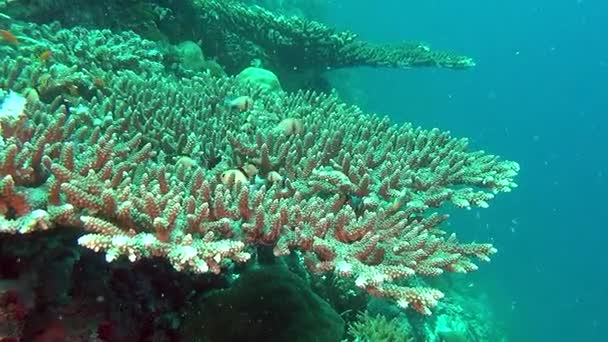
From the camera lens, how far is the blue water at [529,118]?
37.2 metres

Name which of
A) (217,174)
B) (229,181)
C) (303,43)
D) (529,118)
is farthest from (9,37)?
(529,118)

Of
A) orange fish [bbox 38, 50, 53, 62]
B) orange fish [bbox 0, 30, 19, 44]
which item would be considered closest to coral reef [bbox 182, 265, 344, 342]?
orange fish [bbox 38, 50, 53, 62]

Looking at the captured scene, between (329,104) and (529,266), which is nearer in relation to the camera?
(329,104)

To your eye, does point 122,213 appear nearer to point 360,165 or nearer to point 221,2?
point 360,165

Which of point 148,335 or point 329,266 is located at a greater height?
point 329,266

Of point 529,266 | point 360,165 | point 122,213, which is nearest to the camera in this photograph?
point 122,213

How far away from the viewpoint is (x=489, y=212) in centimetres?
4488

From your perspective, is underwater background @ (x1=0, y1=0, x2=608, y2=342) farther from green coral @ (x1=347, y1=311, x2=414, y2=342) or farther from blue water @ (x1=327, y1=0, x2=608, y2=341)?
blue water @ (x1=327, y1=0, x2=608, y2=341)

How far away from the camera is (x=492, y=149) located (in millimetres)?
69062

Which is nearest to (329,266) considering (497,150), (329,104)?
(329,104)

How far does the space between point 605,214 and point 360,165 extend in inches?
3437

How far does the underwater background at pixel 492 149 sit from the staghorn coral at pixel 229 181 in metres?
0.28

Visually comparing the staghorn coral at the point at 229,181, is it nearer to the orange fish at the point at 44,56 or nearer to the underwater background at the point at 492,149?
the orange fish at the point at 44,56

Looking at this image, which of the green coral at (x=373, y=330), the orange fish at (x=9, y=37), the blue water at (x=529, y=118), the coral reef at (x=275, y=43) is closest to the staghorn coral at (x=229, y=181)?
the orange fish at (x=9, y=37)
